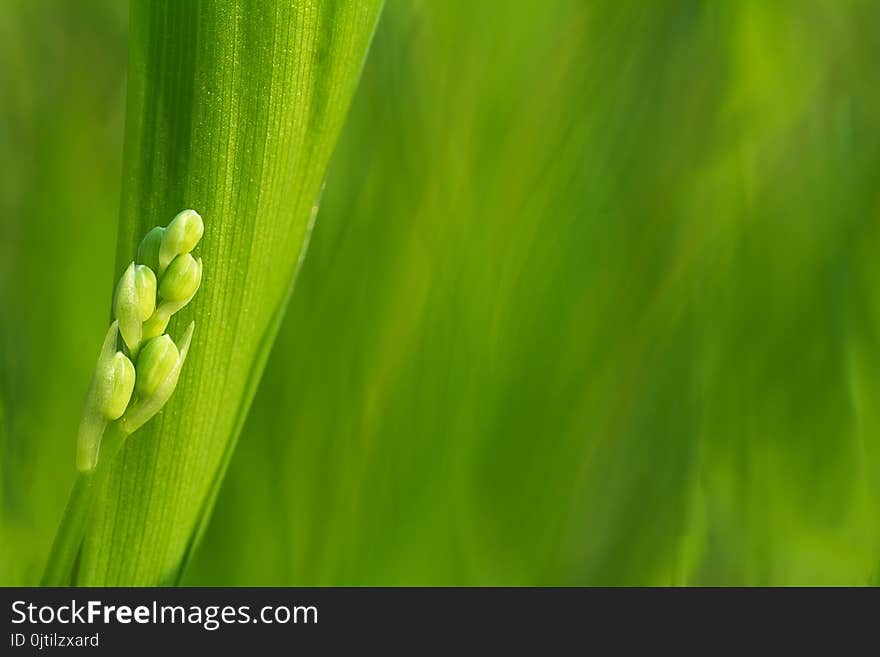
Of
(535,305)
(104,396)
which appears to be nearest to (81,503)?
(104,396)

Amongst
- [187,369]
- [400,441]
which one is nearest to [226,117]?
[187,369]

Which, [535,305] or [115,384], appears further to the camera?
[535,305]

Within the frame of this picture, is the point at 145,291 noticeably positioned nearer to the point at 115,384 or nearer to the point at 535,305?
the point at 115,384

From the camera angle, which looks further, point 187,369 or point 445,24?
point 445,24

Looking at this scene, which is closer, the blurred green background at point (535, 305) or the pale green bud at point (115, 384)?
the pale green bud at point (115, 384)

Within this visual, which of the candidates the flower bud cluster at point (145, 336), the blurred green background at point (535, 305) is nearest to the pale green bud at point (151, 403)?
the flower bud cluster at point (145, 336)

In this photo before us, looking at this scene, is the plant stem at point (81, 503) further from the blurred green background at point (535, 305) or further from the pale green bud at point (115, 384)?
→ the blurred green background at point (535, 305)
